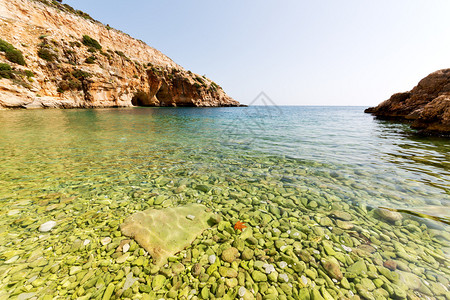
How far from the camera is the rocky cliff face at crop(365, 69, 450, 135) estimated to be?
13.9 metres

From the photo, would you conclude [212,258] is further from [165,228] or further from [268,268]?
[165,228]

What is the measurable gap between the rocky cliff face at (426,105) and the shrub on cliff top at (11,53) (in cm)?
6152

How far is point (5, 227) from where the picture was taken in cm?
321

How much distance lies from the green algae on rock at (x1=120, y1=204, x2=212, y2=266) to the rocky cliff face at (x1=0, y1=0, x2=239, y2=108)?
42965 mm

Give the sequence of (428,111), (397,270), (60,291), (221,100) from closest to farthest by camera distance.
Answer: (60,291), (397,270), (428,111), (221,100)

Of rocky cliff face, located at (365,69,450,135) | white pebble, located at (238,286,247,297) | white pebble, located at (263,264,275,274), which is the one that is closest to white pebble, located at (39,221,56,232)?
white pebble, located at (238,286,247,297)

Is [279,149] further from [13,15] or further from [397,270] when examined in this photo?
[13,15]

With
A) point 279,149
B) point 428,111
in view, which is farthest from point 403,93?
point 279,149

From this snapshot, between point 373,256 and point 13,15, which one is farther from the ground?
point 13,15

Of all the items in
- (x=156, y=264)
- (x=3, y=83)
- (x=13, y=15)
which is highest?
(x=13, y=15)

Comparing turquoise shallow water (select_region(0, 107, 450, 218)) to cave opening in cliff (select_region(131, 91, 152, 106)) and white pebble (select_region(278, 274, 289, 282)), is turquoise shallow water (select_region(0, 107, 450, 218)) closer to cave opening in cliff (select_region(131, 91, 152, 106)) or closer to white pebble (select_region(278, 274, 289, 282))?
white pebble (select_region(278, 274, 289, 282))

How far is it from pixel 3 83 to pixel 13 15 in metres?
23.1

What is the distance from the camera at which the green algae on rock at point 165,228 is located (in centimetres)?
298

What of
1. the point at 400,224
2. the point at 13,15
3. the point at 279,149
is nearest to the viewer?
the point at 400,224
